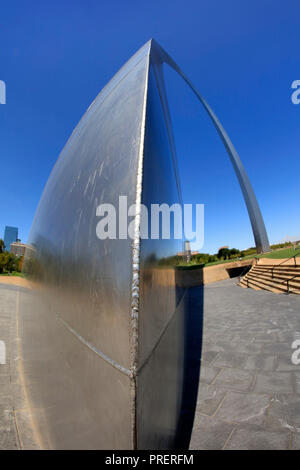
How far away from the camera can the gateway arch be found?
101 centimetres

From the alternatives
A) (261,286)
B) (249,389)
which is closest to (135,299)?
(249,389)

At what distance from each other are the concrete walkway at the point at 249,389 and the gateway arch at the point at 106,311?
1.14 m

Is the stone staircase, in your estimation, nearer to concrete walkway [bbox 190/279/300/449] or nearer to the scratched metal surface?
concrete walkway [bbox 190/279/300/449]

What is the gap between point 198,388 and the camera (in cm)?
301

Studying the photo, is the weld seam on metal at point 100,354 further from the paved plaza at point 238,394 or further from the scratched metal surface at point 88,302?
the paved plaza at point 238,394

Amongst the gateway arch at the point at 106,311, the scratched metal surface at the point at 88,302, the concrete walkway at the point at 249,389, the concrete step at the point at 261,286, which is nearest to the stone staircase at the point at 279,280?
the concrete step at the point at 261,286

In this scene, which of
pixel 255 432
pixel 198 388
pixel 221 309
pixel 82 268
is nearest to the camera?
pixel 82 268

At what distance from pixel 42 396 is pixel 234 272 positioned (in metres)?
22.9

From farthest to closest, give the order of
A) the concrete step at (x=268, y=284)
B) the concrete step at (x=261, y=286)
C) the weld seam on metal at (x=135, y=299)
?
the concrete step at (x=261, y=286) → the concrete step at (x=268, y=284) → the weld seam on metal at (x=135, y=299)

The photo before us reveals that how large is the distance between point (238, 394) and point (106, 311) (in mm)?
2880

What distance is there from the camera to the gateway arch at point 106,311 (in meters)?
1.01

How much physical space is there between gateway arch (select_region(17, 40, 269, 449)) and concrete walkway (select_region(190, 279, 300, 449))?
1.14 meters
